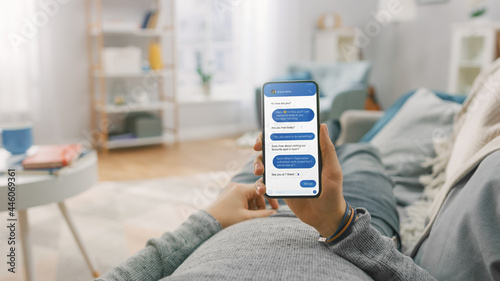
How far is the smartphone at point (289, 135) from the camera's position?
1.84 feet

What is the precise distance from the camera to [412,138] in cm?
134

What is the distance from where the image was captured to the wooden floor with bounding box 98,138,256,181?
2.95m

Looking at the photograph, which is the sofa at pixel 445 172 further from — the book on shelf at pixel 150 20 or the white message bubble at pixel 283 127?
the book on shelf at pixel 150 20

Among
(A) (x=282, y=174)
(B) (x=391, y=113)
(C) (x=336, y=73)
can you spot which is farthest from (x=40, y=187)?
(C) (x=336, y=73)

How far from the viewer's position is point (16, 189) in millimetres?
1036

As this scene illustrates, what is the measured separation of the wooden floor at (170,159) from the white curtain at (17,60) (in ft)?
2.37

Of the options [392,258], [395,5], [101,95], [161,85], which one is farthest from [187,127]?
[392,258]

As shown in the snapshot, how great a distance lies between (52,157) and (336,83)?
292cm

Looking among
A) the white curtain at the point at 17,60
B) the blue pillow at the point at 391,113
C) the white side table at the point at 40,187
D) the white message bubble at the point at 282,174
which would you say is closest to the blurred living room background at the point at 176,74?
the white curtain at the point at 17,60

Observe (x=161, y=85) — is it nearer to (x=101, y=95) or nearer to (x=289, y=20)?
(x=101, y=95)

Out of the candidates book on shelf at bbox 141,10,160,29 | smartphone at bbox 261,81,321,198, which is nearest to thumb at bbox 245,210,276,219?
smartphone at bbox 261,81,321,198

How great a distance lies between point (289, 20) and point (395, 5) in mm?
1102

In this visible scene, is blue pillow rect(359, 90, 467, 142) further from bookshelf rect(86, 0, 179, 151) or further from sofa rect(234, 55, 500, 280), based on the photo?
bookshelf rect(86, 0, 179, 151)

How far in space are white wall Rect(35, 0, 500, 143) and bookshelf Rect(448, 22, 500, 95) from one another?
0.33m
